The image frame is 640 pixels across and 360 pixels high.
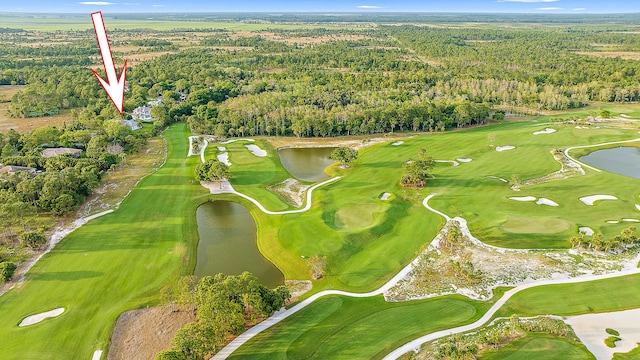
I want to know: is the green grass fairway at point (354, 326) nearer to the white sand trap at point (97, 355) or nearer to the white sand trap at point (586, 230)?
the white sand trap at point (97, 355)

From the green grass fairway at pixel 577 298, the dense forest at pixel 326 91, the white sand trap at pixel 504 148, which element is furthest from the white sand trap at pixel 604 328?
the dense forest at pixel 326 91

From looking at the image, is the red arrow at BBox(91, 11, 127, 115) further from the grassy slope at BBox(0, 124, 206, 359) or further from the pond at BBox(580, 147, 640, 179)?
the pond at BBox(580, 147, 640, 179)

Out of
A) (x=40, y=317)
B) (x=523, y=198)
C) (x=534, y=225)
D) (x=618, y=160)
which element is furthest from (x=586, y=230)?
(x=40, y=317)

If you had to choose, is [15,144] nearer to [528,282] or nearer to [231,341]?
[231,341]

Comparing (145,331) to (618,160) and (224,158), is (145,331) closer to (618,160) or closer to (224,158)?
(224,158)

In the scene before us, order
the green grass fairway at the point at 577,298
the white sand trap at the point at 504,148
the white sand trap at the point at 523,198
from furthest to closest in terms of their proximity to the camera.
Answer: the white sand trap at the point at 504,148 → the white sand trap at the point at 523,198 → the green grass fairway at the point at 577,298

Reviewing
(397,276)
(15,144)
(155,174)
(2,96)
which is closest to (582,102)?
(397,276)

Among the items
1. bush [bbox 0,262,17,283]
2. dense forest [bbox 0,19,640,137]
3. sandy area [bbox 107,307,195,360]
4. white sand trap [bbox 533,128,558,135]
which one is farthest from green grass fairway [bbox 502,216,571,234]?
bush [bbox 0,262,17,283]
